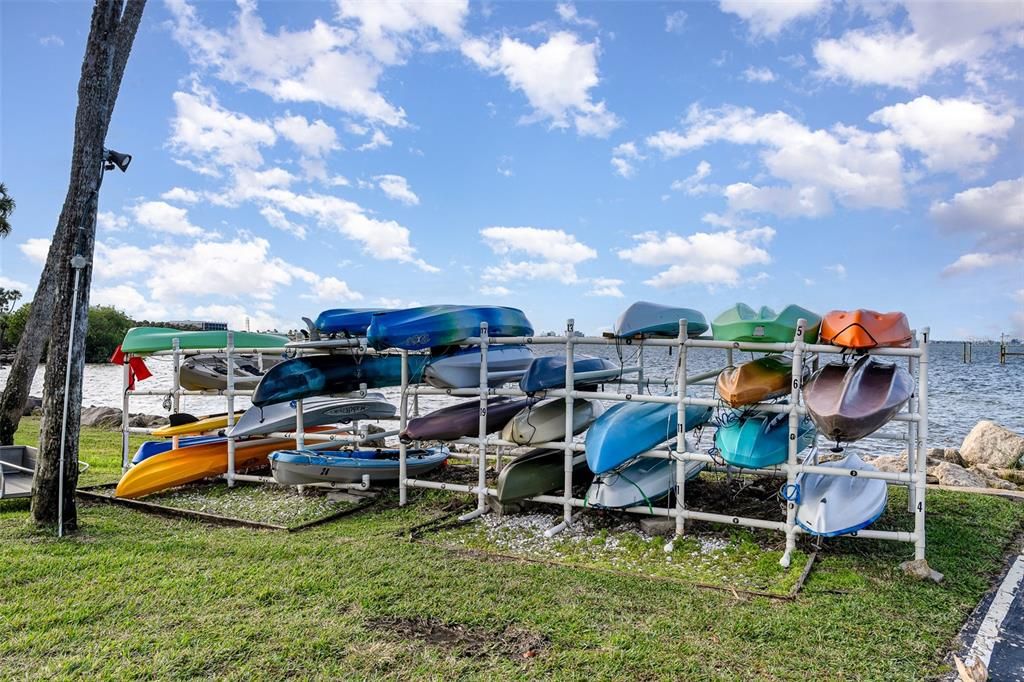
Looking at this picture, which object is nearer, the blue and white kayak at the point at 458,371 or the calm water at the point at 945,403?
the blue and white kayak at the point at 458,371

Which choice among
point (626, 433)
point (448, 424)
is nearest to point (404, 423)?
point (448, 424)

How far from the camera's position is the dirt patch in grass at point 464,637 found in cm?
346

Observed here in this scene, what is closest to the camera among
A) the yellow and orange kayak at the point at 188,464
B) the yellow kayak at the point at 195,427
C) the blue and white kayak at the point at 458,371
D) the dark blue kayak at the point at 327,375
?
the blue and white kayak at the point at 458,371

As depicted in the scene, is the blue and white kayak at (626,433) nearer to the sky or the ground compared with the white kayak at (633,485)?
nearer to the sky

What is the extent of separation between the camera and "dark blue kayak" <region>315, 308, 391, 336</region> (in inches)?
308

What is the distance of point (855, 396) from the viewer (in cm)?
496

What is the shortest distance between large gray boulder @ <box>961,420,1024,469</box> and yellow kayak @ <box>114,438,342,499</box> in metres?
10.9

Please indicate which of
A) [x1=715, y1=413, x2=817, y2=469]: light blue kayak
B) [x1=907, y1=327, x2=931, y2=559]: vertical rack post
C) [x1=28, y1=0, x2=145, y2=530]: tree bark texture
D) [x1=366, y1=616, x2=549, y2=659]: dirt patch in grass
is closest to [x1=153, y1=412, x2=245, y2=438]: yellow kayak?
[x1=28, y1=0, x2=145, y2=530]: tree bark texture

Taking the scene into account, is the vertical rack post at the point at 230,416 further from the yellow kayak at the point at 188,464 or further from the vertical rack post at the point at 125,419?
the vertical rack post at the point at 125,419

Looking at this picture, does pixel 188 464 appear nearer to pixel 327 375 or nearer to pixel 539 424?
pixel 327 375

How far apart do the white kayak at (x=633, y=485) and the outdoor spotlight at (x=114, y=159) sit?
529 centimetres

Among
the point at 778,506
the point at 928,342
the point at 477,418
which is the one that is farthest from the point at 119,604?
the point at 928,342

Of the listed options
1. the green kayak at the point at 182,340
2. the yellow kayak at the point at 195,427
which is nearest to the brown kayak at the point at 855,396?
the green kayak at the point at 182,340

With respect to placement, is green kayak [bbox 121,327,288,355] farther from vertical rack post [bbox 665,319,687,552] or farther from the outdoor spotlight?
vertical rack post [bbox 665,319,687,552]
